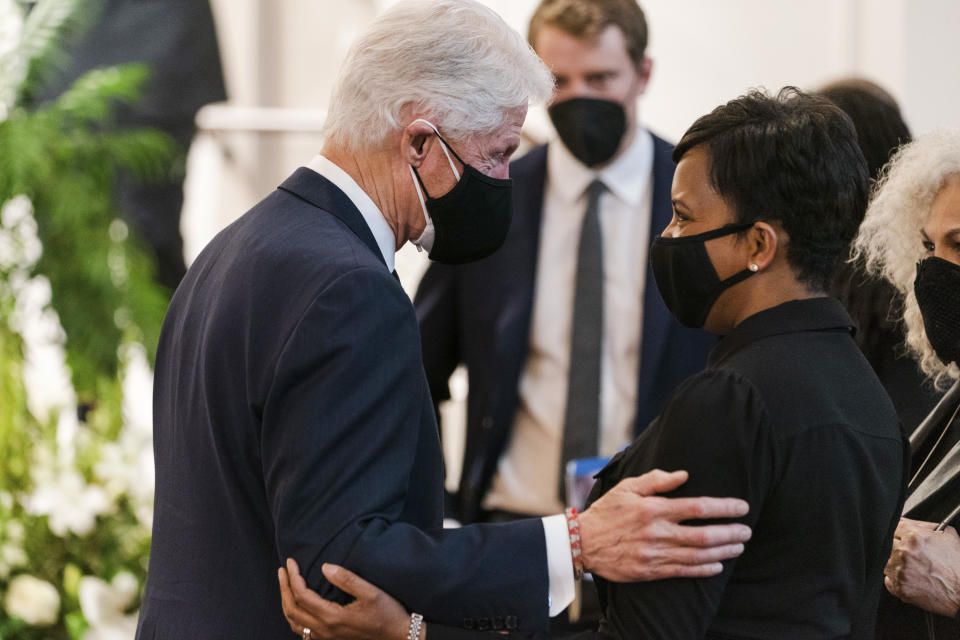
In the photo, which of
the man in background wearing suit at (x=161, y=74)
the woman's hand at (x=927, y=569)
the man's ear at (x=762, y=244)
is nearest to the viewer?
the man's ear at (x=762, y=244)

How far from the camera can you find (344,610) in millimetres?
1478

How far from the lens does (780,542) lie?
146cm

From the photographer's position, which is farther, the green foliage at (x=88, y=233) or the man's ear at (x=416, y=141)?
the green foliage at (x=88, y=233)

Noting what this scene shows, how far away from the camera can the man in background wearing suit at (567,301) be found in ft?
9.11

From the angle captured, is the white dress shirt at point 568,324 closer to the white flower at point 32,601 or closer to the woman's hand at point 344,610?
the white flower at point 32,601

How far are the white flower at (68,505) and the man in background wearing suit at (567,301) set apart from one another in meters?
0.86

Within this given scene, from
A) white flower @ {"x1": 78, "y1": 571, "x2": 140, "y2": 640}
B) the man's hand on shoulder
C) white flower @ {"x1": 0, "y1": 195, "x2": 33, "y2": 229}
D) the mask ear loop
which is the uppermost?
the mask ear loop

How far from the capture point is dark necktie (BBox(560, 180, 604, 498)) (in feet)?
9.02

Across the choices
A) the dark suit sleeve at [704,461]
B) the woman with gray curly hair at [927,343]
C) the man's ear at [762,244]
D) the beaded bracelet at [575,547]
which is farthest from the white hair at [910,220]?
the beaded bracelet at [575,547]

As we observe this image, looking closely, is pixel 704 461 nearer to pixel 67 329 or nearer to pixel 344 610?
pixel 344 610

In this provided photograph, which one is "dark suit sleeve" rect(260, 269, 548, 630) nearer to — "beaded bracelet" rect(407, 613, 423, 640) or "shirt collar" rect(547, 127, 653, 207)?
"beaded bracelet" rect(407, 613, 423, 640)

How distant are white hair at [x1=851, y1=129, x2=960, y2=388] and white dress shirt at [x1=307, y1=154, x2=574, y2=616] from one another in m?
0.73

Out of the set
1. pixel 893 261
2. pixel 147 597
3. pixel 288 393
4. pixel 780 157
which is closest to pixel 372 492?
pixel 288 393

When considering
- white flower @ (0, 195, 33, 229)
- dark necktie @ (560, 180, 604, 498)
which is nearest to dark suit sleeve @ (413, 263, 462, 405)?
dark necktie @ (560, 180, 604, 498)
